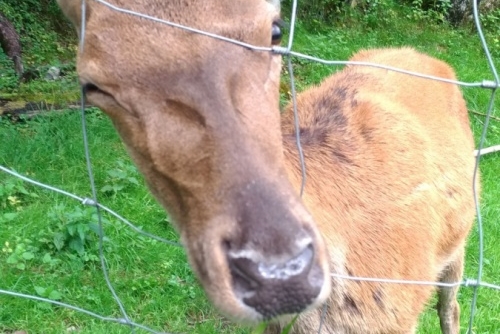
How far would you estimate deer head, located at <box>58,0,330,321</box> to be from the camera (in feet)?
5.74

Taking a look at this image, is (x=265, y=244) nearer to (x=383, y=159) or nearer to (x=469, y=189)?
(x=383, y=159)

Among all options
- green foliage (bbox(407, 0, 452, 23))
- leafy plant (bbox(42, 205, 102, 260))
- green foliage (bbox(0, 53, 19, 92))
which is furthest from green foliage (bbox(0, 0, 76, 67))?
green foliage (bbox(407, 0, 452, 23))

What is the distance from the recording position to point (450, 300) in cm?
383

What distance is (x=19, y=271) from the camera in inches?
166

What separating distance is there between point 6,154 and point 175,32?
3904mm

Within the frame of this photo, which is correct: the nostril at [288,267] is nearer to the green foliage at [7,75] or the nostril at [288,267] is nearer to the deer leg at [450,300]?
the deer leg at [450,300]

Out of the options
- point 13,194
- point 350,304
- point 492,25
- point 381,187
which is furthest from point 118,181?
point 492,25

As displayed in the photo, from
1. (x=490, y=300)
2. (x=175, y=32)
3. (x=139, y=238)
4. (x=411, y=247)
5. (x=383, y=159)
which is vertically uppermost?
(x=175, y=32)

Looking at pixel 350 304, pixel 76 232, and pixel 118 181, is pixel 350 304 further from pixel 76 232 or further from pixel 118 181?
pixel 118 181

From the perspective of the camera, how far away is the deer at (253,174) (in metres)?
1.77

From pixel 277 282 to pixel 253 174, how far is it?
29 centimetres

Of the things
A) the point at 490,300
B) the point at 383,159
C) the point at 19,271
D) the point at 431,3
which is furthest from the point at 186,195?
the point at 431,3

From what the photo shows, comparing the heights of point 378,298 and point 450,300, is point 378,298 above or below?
Answer: above

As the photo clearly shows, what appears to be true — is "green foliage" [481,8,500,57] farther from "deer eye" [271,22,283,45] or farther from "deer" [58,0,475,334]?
"deer eye" [271,22,283,45]
